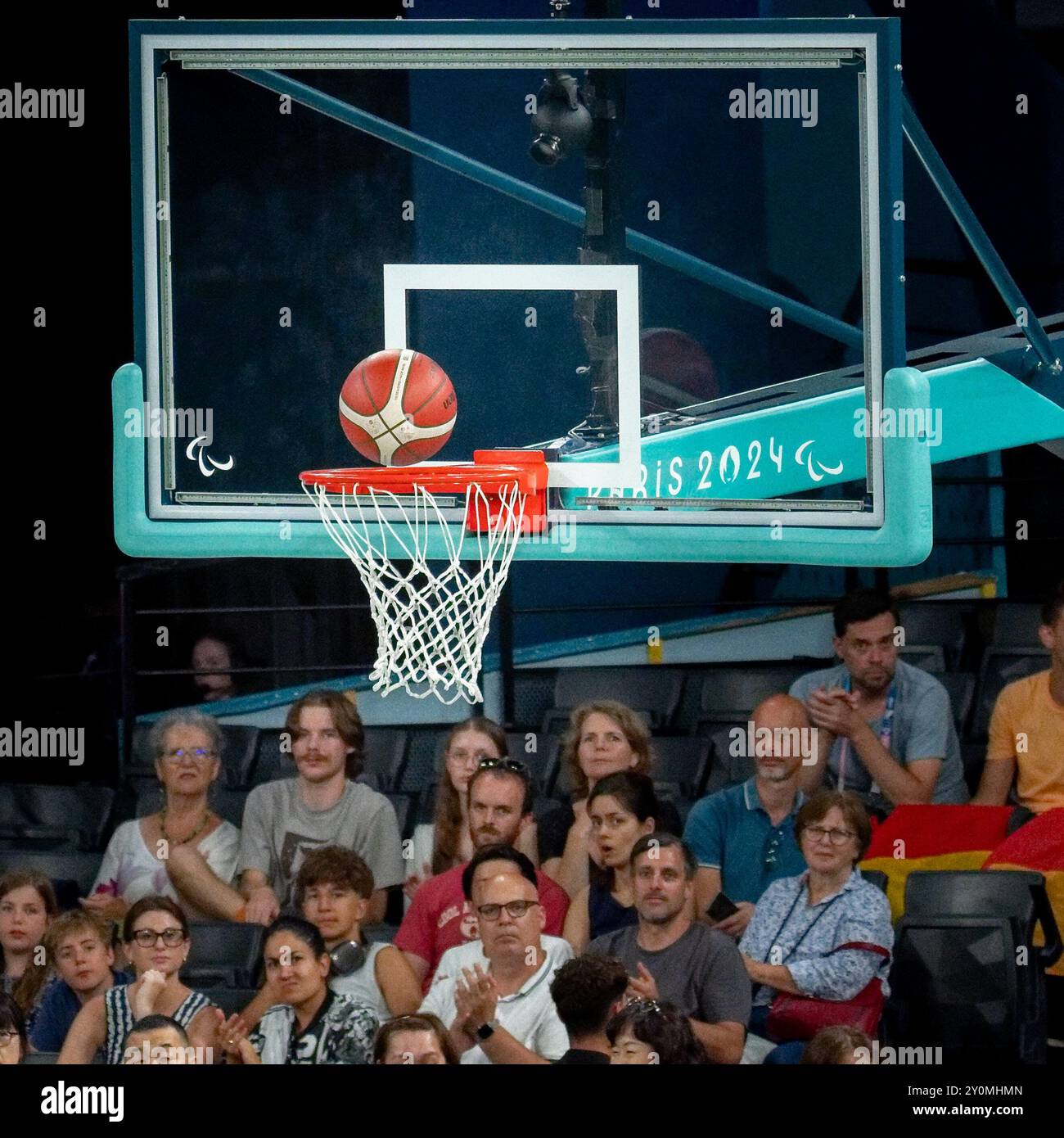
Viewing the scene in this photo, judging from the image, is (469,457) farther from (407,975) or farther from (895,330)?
(407,975)

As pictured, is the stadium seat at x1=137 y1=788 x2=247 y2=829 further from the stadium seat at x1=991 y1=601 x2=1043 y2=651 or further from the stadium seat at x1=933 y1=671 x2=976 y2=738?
the stadium seat at x1=991 y1=601 x2=1043 y2=651

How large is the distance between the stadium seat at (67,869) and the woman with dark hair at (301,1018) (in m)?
0.87

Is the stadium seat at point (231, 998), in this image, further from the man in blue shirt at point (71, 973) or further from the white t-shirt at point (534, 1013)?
the white t-shirt at point (534, 1013)

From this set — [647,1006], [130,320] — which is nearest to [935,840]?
[647,1006]

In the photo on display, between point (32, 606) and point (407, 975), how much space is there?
2322 mm

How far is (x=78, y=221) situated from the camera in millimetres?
5223

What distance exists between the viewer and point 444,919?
138 inches

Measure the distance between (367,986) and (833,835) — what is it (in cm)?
100

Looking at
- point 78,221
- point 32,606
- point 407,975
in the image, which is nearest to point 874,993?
point 407,975

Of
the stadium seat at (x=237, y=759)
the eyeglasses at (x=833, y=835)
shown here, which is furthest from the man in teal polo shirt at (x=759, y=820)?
the stadium seat at (x=237, y=759)

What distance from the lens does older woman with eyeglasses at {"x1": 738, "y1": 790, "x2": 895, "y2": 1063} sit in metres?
3.28

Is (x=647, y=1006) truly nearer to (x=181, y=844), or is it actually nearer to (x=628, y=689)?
(x=181, y=844)

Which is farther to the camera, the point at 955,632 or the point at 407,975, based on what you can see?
the point at 955,632
